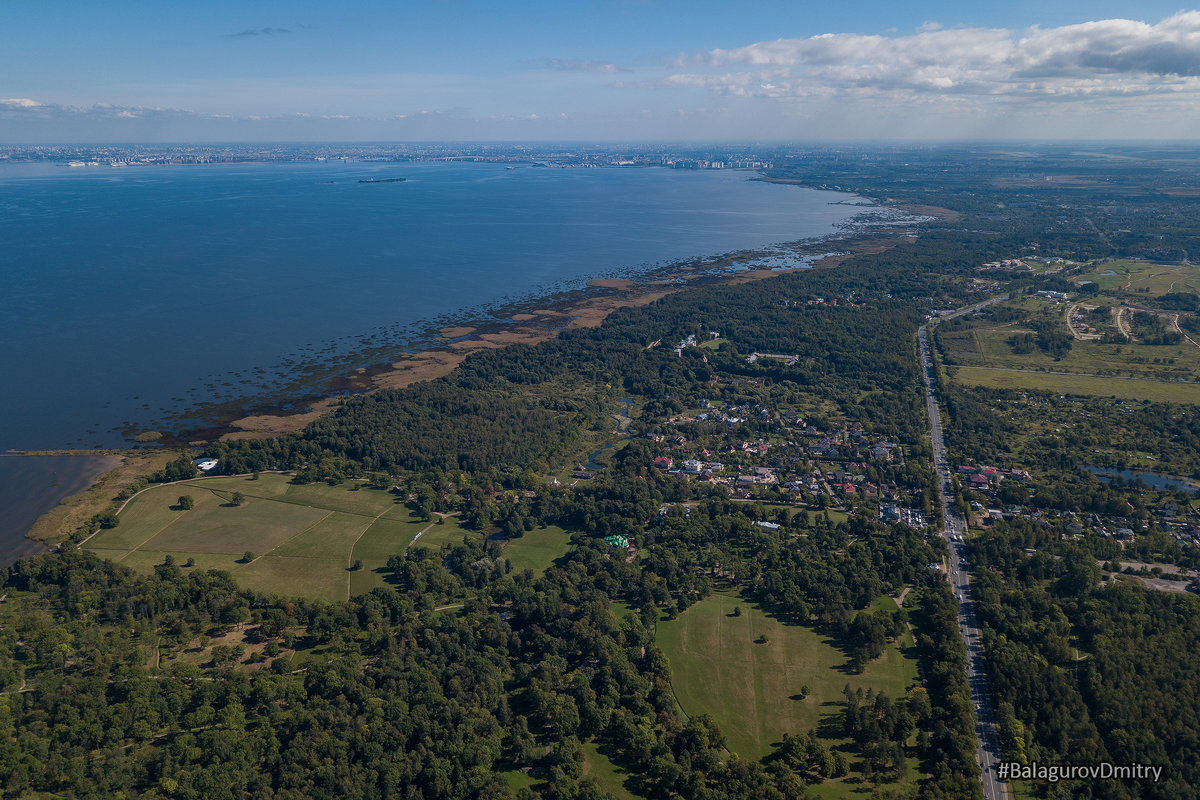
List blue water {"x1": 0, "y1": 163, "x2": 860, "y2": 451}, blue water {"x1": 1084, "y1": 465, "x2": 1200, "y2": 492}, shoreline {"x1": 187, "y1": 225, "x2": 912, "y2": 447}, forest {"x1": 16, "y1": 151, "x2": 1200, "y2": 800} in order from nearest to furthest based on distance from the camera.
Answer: forest {"x1": 16, "y1": 151, "x2": 1200, "y2": 800}, blue water {"x1": 1084, "y1": 465, "x2": 1200, "y2": 492}, shoreline {"x1": 187, "y1": 225, "x2": 912, "y2": 447}, blue water {"x1": 0, "y1": 163, "x2": 860, "y2": 451}

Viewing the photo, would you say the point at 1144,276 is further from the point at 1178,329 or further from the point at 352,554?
the point at 352,554

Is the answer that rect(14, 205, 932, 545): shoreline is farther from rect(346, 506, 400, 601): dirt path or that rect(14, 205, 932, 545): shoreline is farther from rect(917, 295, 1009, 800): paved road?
rect(917, 295, 1009, 800): paved road

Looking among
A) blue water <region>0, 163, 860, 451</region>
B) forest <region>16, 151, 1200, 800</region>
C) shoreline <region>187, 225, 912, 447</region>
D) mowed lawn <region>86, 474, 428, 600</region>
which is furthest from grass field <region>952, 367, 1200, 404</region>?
blue water <region>0, 163, 860, 451</region>

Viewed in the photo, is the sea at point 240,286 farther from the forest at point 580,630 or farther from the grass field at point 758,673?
the grass field at point 758,673

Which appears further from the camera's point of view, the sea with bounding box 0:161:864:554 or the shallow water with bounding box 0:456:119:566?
the sea with bounding box 0:161:864:554

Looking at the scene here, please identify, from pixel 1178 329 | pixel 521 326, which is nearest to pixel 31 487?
pixel 521 326

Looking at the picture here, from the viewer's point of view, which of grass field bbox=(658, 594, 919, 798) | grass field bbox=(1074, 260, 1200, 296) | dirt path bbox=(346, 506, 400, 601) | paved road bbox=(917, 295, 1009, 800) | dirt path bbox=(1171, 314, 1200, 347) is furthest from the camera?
grass field bbox=(1074, 260, 1200, 296)

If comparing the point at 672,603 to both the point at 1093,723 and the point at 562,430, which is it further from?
the point at 562,430

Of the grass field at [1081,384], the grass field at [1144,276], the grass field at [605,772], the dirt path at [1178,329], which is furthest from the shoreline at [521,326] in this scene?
the dirt path at [1178,329]
